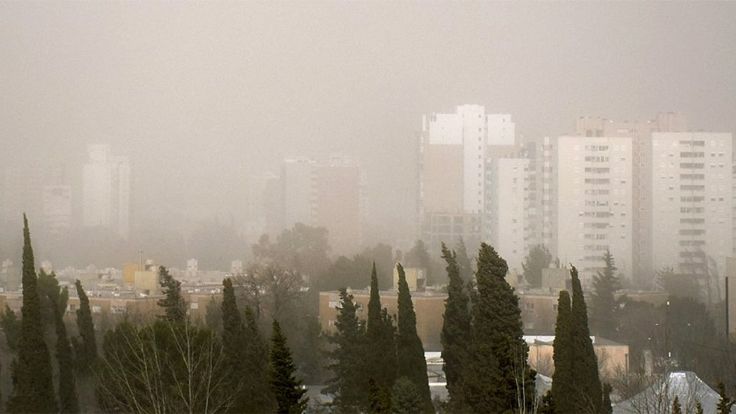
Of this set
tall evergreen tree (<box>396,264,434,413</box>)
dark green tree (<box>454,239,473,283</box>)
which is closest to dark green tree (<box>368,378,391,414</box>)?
tall evergreen tree (<box>396,264,434,413</box>)

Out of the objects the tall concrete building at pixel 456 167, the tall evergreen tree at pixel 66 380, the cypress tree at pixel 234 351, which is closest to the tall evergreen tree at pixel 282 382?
the cypress tree at pixel 234 351

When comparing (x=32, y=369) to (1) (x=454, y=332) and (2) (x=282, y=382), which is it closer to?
(2) (x=282, y=382)

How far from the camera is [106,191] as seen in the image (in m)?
23.0

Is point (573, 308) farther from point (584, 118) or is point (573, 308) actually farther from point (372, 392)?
point (584, 118)

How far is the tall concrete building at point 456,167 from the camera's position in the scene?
73.5ft

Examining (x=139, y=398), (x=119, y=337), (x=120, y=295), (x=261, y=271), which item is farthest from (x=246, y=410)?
(x=261, y=271)

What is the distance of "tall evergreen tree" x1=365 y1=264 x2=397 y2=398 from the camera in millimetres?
9883

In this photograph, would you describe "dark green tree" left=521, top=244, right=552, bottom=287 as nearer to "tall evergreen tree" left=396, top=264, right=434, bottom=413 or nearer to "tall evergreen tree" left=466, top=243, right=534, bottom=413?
"tall evergreen tree" left=396, top=264, right=434, bottom=413

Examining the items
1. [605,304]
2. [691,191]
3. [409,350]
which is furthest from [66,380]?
[691,191]

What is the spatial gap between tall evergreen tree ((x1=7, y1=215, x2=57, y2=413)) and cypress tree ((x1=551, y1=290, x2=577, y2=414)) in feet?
13.0

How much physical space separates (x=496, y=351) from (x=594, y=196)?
46.1ft

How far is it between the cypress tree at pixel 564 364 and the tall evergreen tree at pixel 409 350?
4.67ft

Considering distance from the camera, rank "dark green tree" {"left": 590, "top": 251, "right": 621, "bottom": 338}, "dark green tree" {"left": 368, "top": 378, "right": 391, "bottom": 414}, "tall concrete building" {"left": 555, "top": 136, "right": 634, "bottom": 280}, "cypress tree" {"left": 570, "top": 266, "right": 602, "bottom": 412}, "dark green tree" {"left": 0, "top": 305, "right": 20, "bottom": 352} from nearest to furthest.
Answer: "dark green tree" {"left": 368, "top": 378, "right": 391, "bottom": 414} → "cypress tree" {"left": 570, "top": 266, "right": 602, "bottom": 412} → "dark green tree" {"left": 0, "top": 305, "right": 20, "bottom": 352} → "dark green tree" {"left": 590, "top": 251, "right": 621, "bottom": 338} → "tall concrete building" {"left": 555, "top": 136, "right": 634, "bottom": 280}

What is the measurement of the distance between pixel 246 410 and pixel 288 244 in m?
12.8
